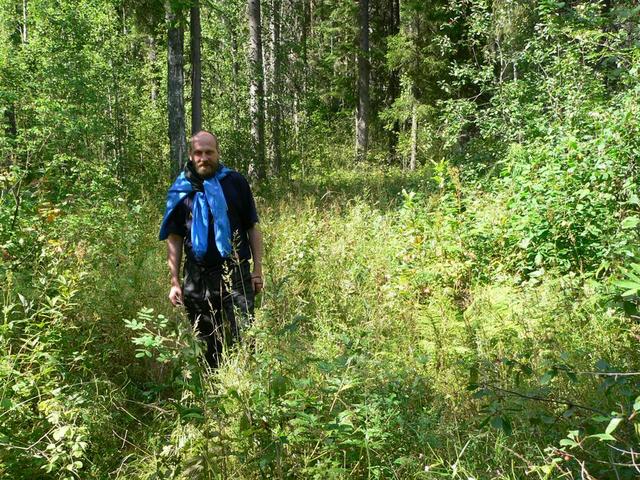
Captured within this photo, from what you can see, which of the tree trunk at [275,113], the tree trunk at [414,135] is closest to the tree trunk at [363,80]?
the tree trunk at [414,135]

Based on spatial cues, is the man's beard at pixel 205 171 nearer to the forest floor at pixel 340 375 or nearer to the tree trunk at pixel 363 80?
the forest floor at pixel 340 375

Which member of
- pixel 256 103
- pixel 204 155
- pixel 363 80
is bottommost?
pixel 204 155

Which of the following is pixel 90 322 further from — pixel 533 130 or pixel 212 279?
pixel 533 130

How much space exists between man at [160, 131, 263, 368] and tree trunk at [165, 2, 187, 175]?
6624 mm

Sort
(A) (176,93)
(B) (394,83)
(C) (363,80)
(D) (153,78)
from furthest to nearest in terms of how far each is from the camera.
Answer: (B) (394,83), (D) (153,78), (C) (363,80), (A) (176,93)

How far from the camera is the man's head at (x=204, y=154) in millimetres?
3760

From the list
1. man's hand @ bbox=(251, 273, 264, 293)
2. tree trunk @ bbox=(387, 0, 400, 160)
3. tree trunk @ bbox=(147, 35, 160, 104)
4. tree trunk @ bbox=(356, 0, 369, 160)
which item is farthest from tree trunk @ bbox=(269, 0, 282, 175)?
man's hand @ bbox=(251, 273, 264, 293)

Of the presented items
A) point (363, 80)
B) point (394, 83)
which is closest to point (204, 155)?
point (363, 80)

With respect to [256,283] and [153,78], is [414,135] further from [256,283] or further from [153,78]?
[256,283]

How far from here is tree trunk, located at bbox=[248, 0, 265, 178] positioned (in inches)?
504

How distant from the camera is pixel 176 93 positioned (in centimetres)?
1000

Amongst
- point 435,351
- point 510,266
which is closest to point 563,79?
point 510,266

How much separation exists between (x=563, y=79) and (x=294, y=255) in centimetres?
491

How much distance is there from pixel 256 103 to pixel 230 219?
10.0m
